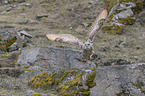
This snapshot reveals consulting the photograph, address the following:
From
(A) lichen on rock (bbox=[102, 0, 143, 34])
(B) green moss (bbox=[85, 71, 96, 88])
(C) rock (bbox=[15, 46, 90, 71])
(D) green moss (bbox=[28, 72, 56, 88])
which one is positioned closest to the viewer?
(B) green moss (bbox=[85, 71, 96, 88])

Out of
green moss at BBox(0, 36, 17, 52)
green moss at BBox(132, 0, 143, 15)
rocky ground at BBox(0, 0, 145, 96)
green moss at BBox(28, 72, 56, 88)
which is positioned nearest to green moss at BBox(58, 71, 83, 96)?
rocky ground at BBox(0, 0, 145, 96)

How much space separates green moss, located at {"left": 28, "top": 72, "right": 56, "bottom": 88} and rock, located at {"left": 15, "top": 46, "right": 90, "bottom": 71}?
0.49 metres

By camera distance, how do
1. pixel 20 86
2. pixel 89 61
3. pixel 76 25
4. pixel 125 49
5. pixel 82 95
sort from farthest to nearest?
pixel 76 25 < pixel 125 49 < pixel 89 61 < pixel 20 86 < pixel 82 95

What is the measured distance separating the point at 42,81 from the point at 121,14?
5.61 m

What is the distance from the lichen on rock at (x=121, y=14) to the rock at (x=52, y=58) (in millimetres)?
3257

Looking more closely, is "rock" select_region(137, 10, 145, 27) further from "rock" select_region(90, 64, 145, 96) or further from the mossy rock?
the mossy rock

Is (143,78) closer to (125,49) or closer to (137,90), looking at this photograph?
(137,90)

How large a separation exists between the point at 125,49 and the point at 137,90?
7.36 feet

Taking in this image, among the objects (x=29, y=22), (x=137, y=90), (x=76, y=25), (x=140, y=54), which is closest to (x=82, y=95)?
(x=137, y=90)

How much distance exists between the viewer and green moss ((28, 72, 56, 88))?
347 cm

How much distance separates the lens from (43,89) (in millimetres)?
3393

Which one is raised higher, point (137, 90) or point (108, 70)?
point (108, 70)

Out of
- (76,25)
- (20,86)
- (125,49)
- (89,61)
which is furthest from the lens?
(76,25)

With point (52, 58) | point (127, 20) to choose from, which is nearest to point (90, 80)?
point (52, 58)
